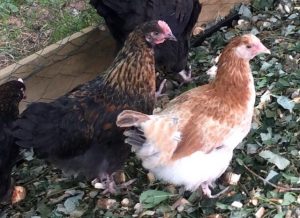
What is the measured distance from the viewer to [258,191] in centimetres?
258

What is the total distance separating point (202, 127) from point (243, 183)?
39 centimetres

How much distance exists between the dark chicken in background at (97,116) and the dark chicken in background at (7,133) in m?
0.28

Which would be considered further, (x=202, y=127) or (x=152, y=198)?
(x=152, y=198)

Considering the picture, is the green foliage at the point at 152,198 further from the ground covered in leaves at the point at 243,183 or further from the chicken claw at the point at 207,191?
the chicken claw at the point at 207,191

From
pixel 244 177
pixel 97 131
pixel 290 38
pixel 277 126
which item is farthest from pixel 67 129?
pixel 290 38

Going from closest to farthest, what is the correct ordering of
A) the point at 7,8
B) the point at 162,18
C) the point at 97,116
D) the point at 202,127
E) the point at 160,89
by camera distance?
the point at 202,127
the point at 97,116
the point at 162,18
the point at 160,89
the point at 7,8

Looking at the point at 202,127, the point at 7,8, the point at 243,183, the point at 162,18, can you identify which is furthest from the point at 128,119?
the point at 7,8

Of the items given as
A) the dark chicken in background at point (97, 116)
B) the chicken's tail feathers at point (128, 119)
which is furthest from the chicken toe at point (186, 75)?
the chicken's tail feathers at point (128, 119)

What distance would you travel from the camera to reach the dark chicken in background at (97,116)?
2.50m

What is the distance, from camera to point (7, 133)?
2.78 meters

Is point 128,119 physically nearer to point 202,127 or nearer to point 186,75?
point 202,127

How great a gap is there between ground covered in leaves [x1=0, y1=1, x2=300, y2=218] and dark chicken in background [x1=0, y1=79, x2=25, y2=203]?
15cm

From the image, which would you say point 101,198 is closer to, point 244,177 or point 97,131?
point 97,131

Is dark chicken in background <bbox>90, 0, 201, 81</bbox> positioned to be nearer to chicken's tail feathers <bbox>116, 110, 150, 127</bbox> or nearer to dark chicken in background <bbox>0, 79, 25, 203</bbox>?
dark chicken in background <bbox>0, 79, 25, 203</bbox>
